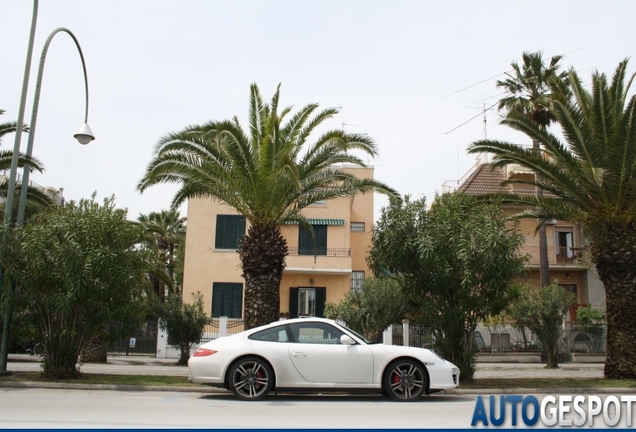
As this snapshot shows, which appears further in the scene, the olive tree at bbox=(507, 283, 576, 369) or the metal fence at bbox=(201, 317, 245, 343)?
the metal fence at bbox=(201, 317, 245, 343)

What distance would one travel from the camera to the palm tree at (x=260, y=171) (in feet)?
50.2

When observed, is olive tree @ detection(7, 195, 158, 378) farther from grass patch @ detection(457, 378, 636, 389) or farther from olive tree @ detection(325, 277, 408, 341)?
olive tree @ detection(325, 277, 408, 341)

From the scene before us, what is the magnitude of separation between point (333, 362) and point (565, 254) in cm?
3096

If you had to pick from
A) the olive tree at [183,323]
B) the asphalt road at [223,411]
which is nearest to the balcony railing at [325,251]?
the olive tree at [183,323]

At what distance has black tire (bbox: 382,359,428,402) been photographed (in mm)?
10789

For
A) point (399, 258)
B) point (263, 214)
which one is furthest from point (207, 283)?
point (399, 258)

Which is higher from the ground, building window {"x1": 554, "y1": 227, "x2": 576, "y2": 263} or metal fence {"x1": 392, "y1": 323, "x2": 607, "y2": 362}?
building window {"x1": 554, "y1": 227, "x2": 576, "y2": 263}

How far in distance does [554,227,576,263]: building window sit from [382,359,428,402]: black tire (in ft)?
97.7

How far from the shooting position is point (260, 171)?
50.1 feet

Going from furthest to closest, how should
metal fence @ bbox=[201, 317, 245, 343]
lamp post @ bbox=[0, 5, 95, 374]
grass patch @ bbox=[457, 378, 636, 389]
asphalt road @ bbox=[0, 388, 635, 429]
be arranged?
metal fence @ bbox=[201, 317, 245, 343], lamp post @ bbox=[0, 5, 95, 374], grass patch @ bbox=[457, 378, 636, 389], asphalt road @ bbox=[0, 388, 635, 429]

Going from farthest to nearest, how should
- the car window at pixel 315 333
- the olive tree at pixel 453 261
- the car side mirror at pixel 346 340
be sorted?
1. the olive tree at pixel 453 261
2. the car window at pixel 315 333
3. the car side mirror at pixel 346 340

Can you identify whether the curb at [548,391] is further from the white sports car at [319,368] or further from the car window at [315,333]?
the car window at [315,333]

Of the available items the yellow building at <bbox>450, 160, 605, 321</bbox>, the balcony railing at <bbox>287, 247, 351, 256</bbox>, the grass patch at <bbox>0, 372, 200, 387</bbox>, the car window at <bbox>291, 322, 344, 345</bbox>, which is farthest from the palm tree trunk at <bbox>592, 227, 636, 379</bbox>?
the yellow building at <bbox>450, 160, 605, 321</bbox>

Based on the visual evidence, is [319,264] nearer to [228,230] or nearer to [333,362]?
[228,230]
